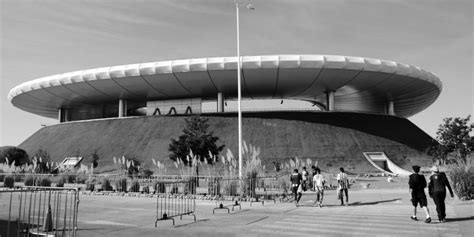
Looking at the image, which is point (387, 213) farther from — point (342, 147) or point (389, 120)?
point (389, 120)

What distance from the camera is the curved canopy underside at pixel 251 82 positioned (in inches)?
1727

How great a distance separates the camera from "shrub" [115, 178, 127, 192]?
20.6 m

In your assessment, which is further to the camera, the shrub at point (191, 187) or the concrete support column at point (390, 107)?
the concrete support column at point (390, 107)

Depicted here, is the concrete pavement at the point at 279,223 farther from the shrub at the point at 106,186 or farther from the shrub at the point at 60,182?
the shrub at the point at 60,182

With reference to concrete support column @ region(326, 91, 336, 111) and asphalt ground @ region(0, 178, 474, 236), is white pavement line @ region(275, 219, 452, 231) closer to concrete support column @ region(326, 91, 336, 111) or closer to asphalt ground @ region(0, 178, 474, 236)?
asphalt ground @ region(0, 178, 474, 236)

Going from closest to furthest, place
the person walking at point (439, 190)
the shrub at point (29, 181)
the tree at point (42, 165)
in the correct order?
the person walking at point (439, 190) < the shrub at point (29, 181) < the tree at point (42, 165)

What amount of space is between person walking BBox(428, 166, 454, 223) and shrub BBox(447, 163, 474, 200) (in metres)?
4.83

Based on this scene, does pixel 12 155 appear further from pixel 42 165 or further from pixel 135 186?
pixel 135 186

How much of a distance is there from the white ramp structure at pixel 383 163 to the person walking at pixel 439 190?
3483 cm

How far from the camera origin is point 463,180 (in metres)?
14.6

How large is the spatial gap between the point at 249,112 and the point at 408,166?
21724 mm

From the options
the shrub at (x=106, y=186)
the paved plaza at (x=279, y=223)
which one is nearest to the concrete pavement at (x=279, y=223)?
the paved plaza at (x=279, y=223)

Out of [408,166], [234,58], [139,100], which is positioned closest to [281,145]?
[234,58]

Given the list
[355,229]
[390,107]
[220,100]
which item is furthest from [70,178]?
[390,107]
